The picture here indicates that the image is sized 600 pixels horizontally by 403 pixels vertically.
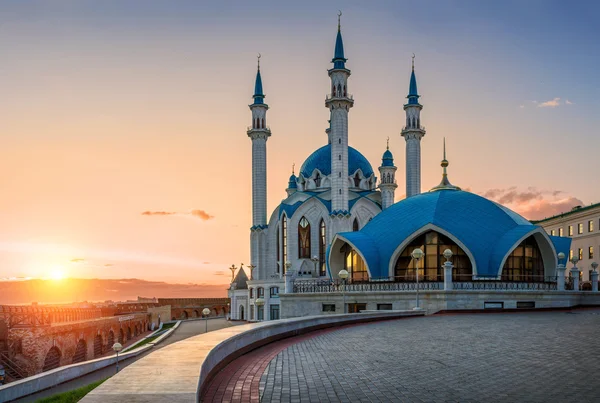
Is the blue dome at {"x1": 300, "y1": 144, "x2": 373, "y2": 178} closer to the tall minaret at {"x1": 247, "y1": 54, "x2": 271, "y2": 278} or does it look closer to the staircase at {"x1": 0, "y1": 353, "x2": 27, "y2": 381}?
the tall minaret at {"x1": 247, "y1": 54, "x2": 271, "y2": 278}

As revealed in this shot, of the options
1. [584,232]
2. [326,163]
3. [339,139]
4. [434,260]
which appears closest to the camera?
[434,260]

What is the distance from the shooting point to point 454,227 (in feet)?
137

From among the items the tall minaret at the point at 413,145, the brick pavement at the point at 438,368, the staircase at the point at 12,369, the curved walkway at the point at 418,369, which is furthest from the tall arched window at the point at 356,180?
A: the curved walkway at the point at 418,369

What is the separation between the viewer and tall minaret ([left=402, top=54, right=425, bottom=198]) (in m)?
66.6

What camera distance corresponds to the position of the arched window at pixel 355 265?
147 feet

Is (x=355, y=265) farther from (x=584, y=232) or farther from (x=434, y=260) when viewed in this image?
(x=584, y=232)

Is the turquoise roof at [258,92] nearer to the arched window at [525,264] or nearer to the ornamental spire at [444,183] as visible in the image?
the ornamental spire at [444,183]

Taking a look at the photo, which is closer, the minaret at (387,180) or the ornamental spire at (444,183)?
the ornamental spire at (444,183)

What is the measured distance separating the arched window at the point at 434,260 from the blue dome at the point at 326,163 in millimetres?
30253

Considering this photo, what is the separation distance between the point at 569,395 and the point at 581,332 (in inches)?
384

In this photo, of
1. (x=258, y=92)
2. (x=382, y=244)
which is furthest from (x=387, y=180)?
(x=382, y=244)

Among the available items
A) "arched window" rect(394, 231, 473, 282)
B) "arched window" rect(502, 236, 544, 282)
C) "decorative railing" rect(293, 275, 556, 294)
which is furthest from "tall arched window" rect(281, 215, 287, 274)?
"arched window" rect(502, 236, 544, 282)

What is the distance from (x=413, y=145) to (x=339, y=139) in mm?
13698

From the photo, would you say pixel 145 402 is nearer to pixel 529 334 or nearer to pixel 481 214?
pixel 529 334
